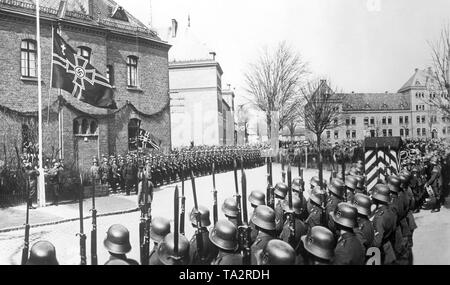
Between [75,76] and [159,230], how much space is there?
7571 millimetres

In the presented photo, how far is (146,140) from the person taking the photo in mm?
20672

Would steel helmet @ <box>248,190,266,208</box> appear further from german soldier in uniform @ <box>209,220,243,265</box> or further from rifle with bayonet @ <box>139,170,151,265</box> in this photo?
german soldier in uniform @ <box>209,220,243,265</box>

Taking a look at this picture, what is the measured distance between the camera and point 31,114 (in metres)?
14.9

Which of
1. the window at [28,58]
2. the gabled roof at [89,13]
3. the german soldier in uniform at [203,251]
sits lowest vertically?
the german soldier in uniform at [203,251]

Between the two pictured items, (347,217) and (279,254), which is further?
(347,217)

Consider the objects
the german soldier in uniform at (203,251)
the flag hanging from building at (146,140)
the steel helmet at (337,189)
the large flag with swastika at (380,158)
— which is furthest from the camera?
the flag hanging from building at (146,140)

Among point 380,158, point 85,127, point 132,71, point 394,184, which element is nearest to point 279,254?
point 394,184

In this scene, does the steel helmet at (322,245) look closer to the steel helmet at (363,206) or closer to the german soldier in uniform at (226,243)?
the german soldier in uniform at (226,243)

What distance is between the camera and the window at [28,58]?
14.7m

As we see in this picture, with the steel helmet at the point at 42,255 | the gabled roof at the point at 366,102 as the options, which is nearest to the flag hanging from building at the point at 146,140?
the gabled roof at the point at 366,102

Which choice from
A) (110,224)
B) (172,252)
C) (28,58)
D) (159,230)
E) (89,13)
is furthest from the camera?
(89,13)

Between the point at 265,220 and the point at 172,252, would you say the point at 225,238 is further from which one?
the point at 265,220

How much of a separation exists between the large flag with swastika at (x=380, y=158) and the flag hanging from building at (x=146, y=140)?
1248 centimetres
